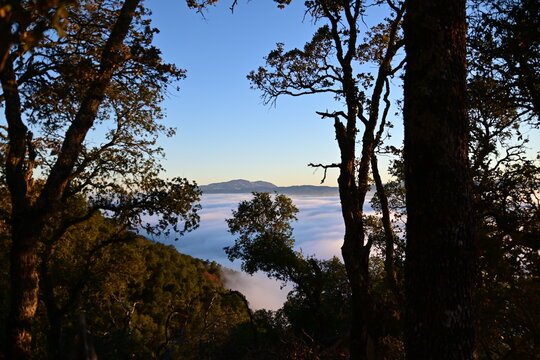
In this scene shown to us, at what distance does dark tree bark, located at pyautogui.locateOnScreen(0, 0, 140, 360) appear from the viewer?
756cm

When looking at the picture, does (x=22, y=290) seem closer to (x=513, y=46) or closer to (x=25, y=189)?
(x=25, y=189)

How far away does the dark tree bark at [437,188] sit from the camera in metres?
4.12

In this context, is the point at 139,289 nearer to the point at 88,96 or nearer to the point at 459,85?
the point at 88,96

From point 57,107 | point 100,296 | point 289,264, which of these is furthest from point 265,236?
point 57,107

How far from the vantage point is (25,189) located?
26.6ft

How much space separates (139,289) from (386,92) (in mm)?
34848

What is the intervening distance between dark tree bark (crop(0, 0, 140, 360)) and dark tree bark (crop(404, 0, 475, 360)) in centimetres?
A: 645

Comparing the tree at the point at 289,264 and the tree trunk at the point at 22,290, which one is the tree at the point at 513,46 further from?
the tree at the point at 289,264

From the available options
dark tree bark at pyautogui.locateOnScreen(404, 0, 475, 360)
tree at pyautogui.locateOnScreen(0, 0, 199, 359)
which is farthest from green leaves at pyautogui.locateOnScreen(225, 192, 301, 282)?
dark tree bark at pyautogui.locateOnScreen(404, 0, 475, 360)

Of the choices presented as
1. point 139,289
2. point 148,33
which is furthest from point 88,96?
point 139,289

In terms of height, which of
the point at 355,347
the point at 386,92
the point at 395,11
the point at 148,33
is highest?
the point at 395,11

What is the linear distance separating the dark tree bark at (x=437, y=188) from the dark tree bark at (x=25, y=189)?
645cm

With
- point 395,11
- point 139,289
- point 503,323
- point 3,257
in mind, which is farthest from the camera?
point 139,289

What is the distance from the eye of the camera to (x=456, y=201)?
4.24 meters
